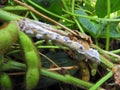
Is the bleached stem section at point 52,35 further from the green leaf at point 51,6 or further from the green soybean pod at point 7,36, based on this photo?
the green leaf at point 51,6

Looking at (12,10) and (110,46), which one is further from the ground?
(12,10)

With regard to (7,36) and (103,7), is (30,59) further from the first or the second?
(103,7)

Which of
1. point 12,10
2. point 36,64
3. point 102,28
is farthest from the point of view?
point 102,28

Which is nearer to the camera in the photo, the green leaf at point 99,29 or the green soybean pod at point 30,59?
the green soybean pod at point 30,59

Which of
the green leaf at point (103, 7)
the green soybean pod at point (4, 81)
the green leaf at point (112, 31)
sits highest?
the green leaf at point (103, 7)

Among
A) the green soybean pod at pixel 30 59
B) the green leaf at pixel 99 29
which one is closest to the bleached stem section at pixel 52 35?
the green soybean pod at pixel 30 59

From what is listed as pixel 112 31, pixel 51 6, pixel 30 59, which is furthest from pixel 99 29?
pixel 30 59

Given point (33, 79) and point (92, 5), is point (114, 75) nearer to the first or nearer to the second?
point (33, 79)

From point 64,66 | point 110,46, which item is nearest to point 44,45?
point 64,66

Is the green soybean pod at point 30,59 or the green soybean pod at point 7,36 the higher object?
the green soybean pod at point 7,36
